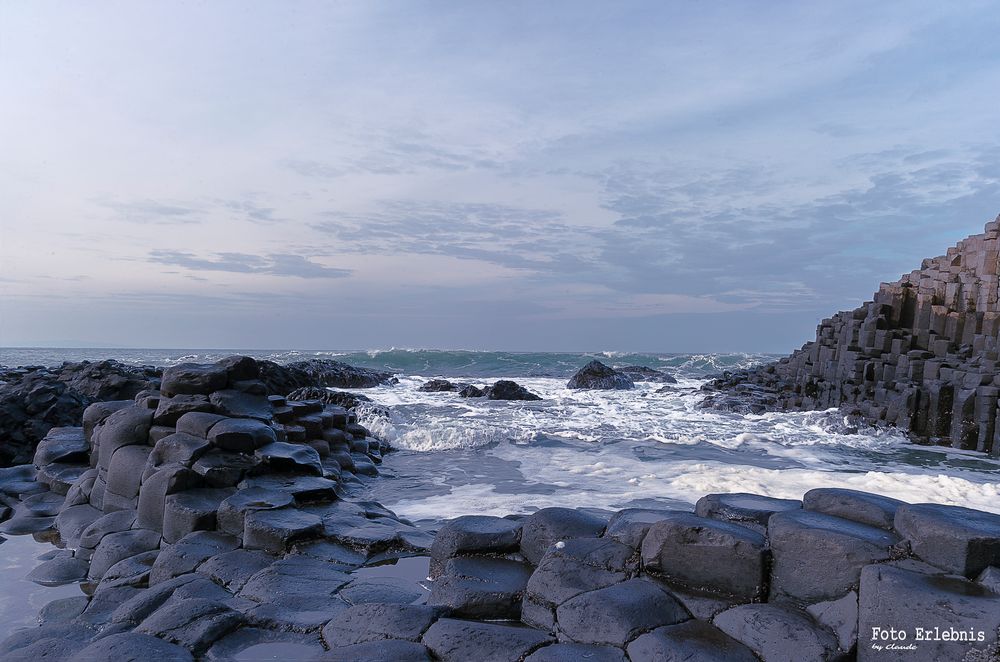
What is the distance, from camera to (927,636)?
3008 mm

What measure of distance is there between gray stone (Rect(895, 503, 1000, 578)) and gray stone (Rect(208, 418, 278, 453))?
21.1 feet

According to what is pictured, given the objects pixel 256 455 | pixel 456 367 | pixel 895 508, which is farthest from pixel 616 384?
pixel 895 508

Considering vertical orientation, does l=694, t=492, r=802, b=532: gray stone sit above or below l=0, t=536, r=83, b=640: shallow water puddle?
above

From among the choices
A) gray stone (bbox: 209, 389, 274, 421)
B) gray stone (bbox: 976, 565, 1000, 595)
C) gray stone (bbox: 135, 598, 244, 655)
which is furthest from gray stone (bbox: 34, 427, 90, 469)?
gray stone (bbox: 976, 565, 1000, 595)

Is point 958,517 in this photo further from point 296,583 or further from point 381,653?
point 296,583

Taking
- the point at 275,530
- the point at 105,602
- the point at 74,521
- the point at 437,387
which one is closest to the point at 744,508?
the point at 275,530

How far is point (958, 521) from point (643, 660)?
1921 mm

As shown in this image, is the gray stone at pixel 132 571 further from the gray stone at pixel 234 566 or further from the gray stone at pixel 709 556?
the gray stone at pixel 709 556

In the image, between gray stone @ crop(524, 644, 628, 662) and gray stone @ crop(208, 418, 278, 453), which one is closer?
gray stone @ crop(524, 644, 628, 662)

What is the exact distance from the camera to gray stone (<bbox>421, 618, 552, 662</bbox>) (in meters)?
3.65

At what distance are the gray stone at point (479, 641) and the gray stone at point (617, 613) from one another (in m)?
0.20

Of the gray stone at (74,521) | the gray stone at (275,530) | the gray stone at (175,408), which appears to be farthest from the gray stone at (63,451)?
the gray stone at (275,530)

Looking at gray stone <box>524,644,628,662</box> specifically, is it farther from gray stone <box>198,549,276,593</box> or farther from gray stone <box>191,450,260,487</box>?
gray stone <box>191,450,260,487</box>

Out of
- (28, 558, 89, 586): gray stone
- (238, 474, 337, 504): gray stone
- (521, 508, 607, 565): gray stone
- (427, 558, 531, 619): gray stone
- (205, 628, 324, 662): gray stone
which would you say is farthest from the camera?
(238, 474, 337, 504): gray stone
